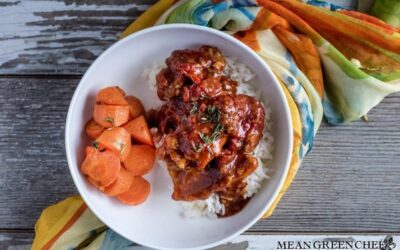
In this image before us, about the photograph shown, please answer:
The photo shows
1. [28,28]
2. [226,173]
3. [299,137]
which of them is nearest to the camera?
[226,173]

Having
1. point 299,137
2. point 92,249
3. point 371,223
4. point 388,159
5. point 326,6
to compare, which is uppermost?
point 326,6

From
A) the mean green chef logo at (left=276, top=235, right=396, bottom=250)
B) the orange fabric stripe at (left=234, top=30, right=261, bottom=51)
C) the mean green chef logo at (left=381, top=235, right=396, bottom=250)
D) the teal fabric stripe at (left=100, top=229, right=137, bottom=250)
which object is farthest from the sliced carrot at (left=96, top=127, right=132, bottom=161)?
the mean green chef logo at (left=381, top=235, right=396, bottom=250)

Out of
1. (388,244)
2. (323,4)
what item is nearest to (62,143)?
(323,4)

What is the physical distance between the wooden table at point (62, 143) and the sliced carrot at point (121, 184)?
0.80 ft

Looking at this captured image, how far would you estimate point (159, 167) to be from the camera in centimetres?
145

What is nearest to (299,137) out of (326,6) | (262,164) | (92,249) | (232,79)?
(262,164)

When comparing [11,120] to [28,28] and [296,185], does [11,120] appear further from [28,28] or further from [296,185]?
[296,185]

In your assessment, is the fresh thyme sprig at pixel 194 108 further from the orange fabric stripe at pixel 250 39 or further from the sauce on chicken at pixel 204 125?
the orange fabric stripe at pixel 250 39

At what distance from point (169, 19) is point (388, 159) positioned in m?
0.69

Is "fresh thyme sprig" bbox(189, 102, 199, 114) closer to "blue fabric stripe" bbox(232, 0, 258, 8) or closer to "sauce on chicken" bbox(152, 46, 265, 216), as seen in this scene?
"sauce on chicken" bbox(152, 46, 265, 216)

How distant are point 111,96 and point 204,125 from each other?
232 millimetres

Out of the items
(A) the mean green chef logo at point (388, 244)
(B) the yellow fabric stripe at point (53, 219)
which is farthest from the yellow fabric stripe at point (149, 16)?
(A) the mean green chef logo at point (388, 244)

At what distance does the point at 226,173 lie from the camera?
1.33 meters

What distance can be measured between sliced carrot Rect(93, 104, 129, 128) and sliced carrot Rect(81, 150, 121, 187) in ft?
0.22
